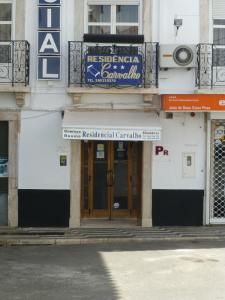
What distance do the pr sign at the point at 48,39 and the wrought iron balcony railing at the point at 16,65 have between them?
1.03 ft

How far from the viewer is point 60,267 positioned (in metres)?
10.7

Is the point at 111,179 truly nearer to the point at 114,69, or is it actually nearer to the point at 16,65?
the point at 114,69

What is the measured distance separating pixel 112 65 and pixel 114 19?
1.32 metres

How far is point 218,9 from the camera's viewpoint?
49.3 ft

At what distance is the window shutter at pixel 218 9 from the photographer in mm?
14999

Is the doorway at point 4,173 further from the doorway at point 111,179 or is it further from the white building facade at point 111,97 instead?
the doorway at point 111,179

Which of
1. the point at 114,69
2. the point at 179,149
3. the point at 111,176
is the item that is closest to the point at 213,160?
the point at 179,149

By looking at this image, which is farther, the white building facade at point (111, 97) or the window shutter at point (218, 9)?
the window shutter at point (218, 9)

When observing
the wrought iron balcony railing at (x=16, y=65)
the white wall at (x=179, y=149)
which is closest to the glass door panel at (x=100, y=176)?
the white wall at (x=179, y=149)

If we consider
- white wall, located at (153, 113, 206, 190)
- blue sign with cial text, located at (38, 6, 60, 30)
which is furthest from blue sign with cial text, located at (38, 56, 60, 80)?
white wall, located at (153, 113, 206, 190)

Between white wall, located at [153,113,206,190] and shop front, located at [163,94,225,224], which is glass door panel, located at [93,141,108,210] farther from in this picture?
shop front, located at [163,94,225,224]

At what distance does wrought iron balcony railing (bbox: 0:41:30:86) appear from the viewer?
1461cm

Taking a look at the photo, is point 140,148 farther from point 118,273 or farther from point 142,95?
point 118,273

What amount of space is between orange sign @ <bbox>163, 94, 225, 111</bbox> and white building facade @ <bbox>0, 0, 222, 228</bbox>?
0.08 ft
